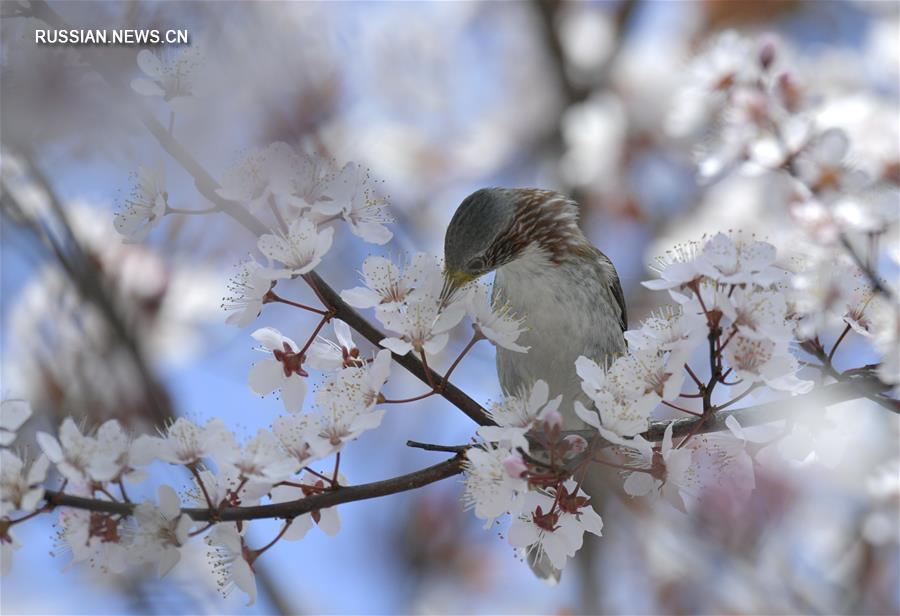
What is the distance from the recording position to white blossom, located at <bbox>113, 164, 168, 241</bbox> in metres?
1.73

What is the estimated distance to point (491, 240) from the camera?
252cm

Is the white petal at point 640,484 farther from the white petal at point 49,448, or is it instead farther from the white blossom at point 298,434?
the white petal at point 49,448

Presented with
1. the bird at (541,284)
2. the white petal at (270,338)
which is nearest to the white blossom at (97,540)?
the white petal at (270,338)

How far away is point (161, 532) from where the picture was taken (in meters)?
1.52

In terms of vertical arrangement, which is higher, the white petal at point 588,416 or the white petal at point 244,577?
the white petal at point 588,416

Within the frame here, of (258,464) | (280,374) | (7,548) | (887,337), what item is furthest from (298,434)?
(887,337)

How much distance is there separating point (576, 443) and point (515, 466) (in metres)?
0.16

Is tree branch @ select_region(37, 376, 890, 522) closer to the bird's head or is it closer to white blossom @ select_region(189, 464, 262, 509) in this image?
white blossom @ select_region(189, 464, 262, 509)

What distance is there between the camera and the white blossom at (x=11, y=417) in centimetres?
153

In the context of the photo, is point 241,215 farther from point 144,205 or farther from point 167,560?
point 167,560

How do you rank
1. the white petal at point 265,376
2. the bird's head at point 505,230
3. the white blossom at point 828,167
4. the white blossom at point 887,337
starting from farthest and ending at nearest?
the white blossom at point 828,167 → the bird's head at point 505,230 → the white petal at point 265,376 → the white blossom at point 887,337

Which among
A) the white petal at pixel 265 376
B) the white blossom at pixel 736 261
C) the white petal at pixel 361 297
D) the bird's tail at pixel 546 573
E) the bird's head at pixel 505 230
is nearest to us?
the white blossom at pixel 736 261

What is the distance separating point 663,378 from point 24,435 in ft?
8.00

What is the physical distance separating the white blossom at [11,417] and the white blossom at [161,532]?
0.27m
